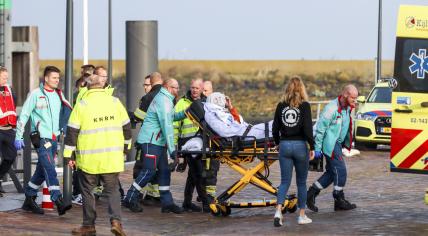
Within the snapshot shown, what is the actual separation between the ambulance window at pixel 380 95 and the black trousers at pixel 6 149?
530 inches

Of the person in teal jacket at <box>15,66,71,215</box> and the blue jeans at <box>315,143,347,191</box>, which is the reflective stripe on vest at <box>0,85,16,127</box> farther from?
the blue jeans at <box>315,143,347,191</box>

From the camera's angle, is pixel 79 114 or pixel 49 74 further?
pixel 49 74

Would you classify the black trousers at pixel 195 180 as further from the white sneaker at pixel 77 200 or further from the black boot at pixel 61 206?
the black boot at pixel 61 206

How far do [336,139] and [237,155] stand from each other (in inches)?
60.4

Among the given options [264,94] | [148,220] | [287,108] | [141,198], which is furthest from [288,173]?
[264,94]

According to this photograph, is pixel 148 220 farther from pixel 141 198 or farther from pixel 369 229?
pixel 369 229

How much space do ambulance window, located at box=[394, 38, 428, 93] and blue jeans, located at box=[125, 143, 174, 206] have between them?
3.42 meters

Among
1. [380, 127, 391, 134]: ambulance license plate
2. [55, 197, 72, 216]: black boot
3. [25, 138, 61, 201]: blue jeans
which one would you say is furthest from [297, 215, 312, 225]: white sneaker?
[380, 127, 391, 134]: ambulance license plate

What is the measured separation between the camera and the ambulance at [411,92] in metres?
14.7

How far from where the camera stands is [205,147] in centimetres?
1573

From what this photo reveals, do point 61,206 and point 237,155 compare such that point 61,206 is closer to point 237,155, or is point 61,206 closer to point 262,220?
point 237,155

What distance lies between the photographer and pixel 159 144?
16.5m

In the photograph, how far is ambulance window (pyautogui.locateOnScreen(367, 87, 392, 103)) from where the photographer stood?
95.5ft

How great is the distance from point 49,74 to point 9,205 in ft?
6.60
